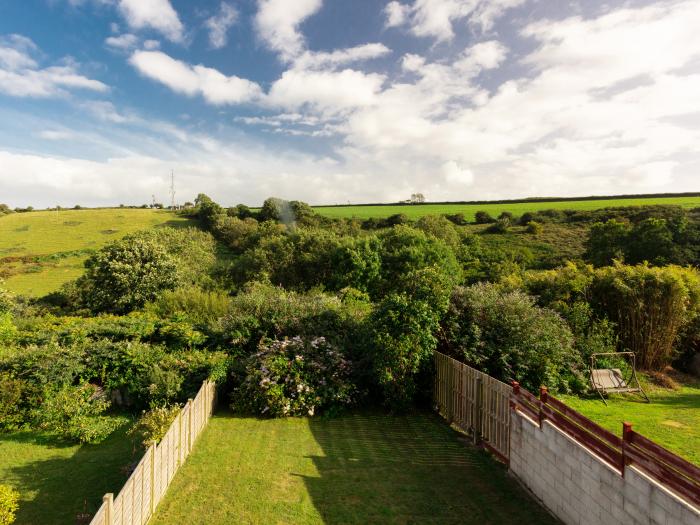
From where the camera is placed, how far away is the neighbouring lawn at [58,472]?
19.8ft

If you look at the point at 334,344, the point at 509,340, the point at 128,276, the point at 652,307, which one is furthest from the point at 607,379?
the point at 128,276

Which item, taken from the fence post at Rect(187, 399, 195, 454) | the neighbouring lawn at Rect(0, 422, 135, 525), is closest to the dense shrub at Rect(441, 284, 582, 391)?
the fence post at Rect(187, 399, 195, 454)

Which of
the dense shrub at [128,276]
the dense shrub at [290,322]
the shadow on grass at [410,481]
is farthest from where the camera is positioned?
the dense shrub at [128,276]

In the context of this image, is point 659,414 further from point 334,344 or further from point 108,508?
point 108,508

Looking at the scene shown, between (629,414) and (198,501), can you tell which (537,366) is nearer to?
(629,414)

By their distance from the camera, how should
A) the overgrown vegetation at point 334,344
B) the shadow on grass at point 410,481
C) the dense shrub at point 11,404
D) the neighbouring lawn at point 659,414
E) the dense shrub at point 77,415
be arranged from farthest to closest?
the overgrown vegetation at point 334,344 < the dense shrub at point 11,404 < the dense shrub at point 77,415 < the neighbouring lawn at point 659,414 < the shadow on grass at point 410,481

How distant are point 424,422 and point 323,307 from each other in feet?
16.1

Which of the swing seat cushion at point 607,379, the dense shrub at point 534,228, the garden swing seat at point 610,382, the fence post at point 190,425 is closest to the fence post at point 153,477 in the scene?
the fence post at point 190,425

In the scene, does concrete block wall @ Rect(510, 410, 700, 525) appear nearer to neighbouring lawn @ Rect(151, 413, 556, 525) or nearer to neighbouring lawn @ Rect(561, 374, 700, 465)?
neighbouring lawn @ Rect(151, 413, 556, 525)

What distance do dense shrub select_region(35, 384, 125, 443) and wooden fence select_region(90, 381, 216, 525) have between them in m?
2.32

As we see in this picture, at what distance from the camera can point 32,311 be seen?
28.0 meters

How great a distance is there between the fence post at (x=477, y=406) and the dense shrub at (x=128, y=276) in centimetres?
2286

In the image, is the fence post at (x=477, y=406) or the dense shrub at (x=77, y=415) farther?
the dense shrub at (x=77, y=415)

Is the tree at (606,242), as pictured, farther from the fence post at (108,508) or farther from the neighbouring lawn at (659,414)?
the fence post at (108,508)
